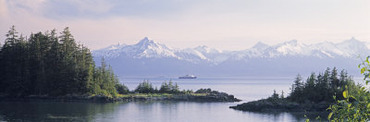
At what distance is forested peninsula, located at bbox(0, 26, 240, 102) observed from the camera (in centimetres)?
7700

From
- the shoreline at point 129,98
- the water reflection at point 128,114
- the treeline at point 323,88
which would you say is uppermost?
the treeline at point 323,88

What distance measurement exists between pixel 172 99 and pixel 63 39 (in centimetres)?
2483

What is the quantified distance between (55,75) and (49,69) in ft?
8.08

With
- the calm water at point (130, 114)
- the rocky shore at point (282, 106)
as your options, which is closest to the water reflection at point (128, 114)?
the calm water at point (130, 114)

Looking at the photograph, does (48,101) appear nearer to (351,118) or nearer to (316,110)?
(316,110)

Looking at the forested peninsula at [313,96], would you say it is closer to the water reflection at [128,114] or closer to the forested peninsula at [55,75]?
the water reflection at [128,114]

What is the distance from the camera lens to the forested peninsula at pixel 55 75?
7700 cm

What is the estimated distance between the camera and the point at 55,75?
262 feet

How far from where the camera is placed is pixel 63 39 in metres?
84.2

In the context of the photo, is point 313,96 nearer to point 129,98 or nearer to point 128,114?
point 128,114

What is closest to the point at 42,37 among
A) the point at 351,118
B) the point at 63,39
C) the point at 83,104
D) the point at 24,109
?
the point at 63,39

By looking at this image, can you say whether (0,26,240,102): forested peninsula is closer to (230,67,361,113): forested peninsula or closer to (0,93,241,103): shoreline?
(0,93,241,103): shoreline

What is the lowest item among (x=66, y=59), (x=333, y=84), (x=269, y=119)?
(x=269, y=119)

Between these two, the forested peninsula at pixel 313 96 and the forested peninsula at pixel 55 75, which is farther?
the forested peninsula at pixel 55 75
